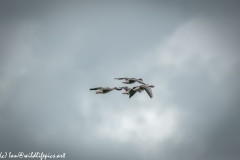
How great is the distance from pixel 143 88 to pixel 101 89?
2.19m

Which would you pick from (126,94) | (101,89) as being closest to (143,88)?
(126,94)

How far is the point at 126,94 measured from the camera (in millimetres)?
16391

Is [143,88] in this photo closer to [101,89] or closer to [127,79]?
[127,79]

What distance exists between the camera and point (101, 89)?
16094mm

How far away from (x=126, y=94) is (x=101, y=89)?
1299mm

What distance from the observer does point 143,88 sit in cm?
1669

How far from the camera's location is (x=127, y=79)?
1702 centimetres

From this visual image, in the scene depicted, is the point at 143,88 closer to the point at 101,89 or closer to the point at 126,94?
the point at 126,94

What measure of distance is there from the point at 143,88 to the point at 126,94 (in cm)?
97
